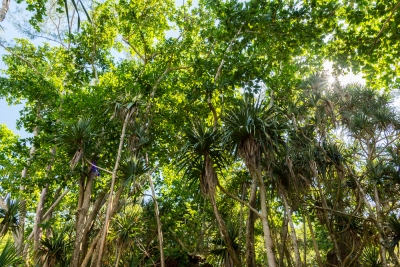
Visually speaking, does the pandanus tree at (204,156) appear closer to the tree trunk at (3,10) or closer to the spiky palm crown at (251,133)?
the spiky palm crown at (251,133)

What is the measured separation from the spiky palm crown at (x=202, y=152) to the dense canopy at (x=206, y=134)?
0.09ft

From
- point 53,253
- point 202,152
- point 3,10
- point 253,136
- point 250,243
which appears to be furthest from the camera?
point 53,253

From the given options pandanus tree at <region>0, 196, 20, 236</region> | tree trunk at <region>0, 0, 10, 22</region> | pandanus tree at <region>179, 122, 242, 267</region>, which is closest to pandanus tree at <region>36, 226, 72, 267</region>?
pandanus tree at <region>0, 196, 20, 236</region>

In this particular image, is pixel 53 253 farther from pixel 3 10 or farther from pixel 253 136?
pixel 253 136

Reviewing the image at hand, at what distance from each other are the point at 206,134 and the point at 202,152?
40 centimetres

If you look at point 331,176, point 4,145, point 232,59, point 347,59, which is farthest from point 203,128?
point 4,145

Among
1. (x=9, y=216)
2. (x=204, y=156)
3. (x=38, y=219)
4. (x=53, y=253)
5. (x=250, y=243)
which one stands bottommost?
(x=53, y=253)

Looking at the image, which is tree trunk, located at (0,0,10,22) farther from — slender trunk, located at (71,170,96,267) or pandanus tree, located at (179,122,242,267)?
slender trunk, located at (71,170,96,267)

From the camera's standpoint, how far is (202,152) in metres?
6.17

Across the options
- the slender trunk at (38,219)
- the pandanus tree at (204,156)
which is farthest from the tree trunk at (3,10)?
the slender trunk at (38,219)

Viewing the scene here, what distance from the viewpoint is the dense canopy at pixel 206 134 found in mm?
6199

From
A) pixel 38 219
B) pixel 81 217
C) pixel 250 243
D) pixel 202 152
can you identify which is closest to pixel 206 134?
pixel 202 152

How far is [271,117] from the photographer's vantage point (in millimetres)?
6281

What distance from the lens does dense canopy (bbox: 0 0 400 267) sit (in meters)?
6.20
